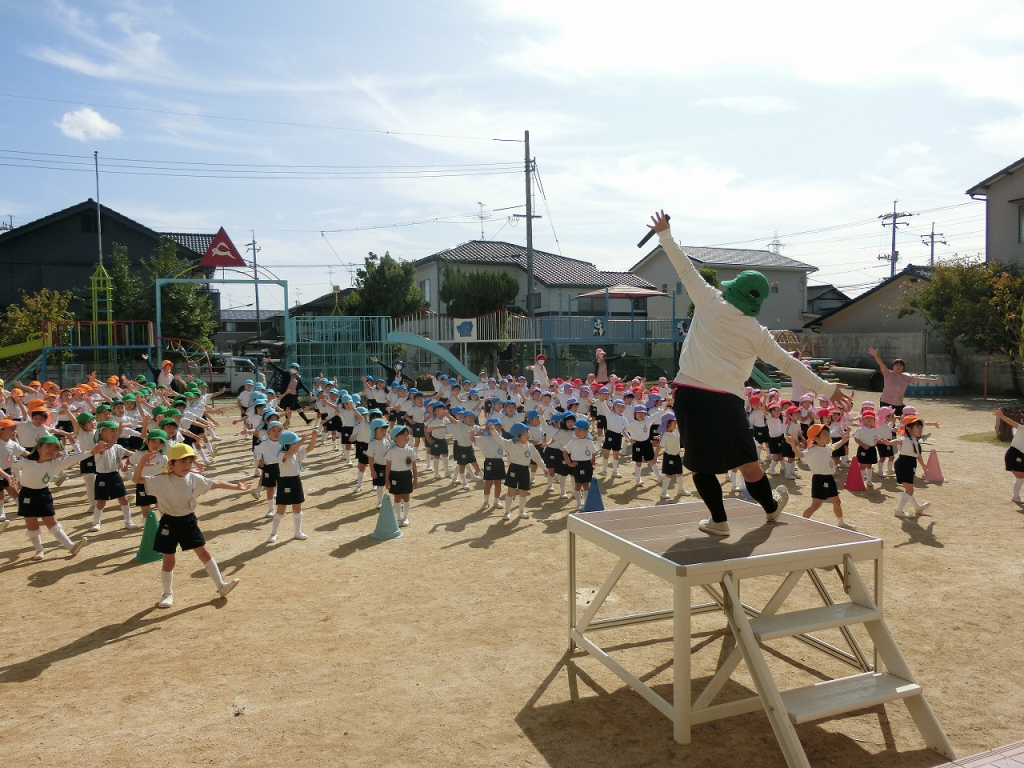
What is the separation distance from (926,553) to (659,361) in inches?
1071

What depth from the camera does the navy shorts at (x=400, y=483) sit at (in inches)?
404

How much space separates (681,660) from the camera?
444cm

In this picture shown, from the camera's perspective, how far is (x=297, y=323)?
2850cm

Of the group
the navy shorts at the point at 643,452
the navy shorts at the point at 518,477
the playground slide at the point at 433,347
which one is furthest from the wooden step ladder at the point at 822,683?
the playground slide at the point at 433,347

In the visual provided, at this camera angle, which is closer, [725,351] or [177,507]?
[725,351]

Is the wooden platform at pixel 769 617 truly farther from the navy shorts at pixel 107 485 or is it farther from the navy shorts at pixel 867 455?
the navy shorts at pixel 107 485

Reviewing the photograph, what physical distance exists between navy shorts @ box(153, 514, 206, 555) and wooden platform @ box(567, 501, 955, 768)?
4206mm

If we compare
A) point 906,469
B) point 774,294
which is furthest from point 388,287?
point 906,469

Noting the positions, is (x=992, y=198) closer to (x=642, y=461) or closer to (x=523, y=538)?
(x=642, y=461)

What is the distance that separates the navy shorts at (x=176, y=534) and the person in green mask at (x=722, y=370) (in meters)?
5.08

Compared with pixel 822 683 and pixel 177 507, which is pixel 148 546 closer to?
pixel 177 507

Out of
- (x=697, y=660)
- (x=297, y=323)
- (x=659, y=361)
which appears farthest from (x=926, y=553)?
(x=659, y=361)

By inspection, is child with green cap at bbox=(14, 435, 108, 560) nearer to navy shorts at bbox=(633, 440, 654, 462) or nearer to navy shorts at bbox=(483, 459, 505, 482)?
navy shorts at bbox=(483, 459, 505, 482)

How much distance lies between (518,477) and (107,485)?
5847mm
